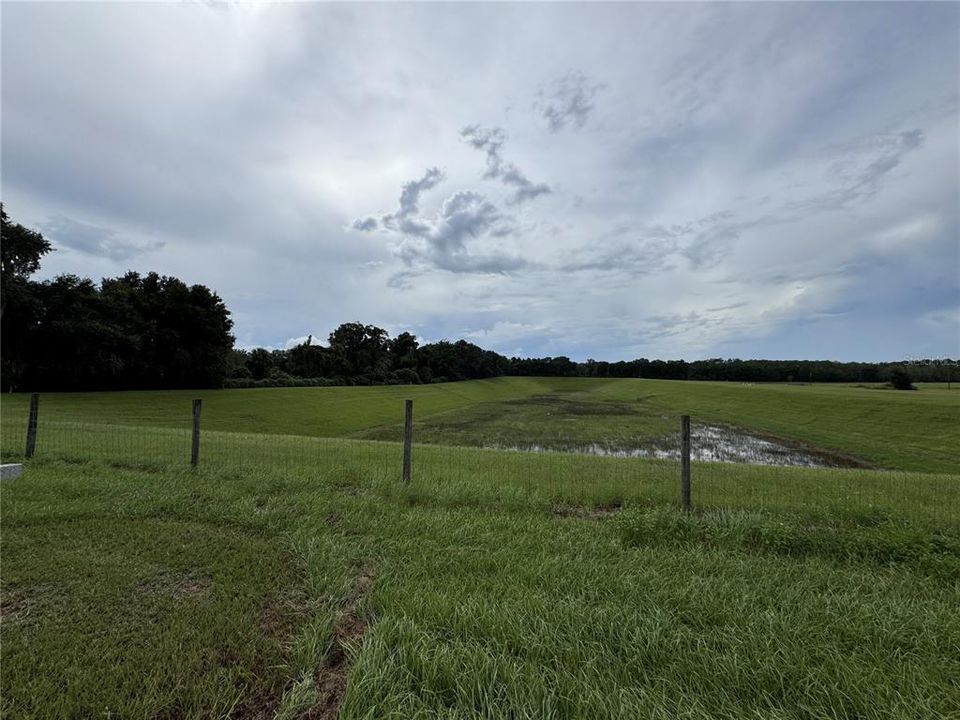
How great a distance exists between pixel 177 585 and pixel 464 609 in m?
2.63

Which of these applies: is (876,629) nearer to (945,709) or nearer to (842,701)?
(945,709)

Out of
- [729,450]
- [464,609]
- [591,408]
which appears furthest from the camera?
[591,408]

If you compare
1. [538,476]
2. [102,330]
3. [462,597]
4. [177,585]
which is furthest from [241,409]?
[462,597]

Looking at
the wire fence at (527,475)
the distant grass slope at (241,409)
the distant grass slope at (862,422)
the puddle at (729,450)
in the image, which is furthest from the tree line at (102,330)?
the distant grass slope at (862,422)

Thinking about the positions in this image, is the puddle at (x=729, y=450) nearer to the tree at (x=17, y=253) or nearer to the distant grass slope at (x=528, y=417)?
the distant grass slope at (x=528, y=417)

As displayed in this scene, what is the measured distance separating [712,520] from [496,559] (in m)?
3.28

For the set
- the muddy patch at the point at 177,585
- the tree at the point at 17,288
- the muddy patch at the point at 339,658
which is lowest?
the muddy patch at the point at 339,658

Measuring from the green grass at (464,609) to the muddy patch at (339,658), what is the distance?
0.03m

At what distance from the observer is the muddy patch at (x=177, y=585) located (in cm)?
398

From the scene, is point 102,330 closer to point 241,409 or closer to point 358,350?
point 241,409

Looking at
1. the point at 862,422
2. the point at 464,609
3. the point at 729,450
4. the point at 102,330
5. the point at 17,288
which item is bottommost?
the point at 729,450

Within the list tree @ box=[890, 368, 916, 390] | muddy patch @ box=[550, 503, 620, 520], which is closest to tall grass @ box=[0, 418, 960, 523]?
muddy patch @ box=[550, 503, 620, 520]

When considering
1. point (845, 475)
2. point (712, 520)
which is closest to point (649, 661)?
point (712, 520)

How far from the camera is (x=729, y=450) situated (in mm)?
Answer: 24703
